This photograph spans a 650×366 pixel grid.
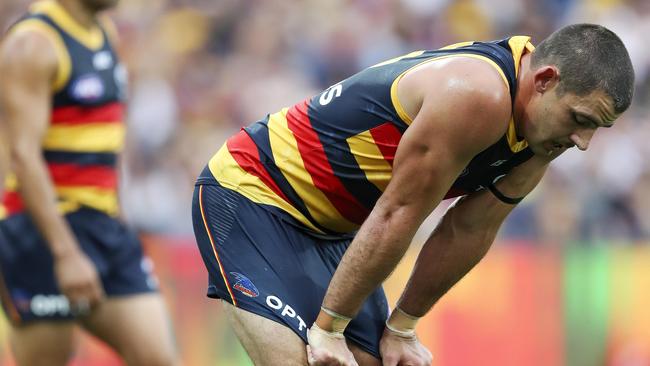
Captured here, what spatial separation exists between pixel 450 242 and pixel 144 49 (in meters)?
7.13

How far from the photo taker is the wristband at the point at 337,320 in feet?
15.3

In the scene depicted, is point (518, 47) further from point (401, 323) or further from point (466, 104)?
point (401, 323)

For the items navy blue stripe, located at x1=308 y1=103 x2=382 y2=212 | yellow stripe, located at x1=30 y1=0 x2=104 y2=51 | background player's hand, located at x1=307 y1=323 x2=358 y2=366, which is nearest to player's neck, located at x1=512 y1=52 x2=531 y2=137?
navy blue stripe, located at x1=308 y1=103 x2=382 y2=212

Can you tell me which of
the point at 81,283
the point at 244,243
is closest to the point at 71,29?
the point at 81,283

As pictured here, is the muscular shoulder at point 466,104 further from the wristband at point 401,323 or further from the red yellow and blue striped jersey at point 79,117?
the red yellow and blue striped jersey at point 79,117

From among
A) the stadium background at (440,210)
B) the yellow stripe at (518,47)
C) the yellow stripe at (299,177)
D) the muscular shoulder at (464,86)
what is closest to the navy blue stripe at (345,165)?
the yellow stripe at (299,177)

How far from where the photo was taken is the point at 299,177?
4.96 meters

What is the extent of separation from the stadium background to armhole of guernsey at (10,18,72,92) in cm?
248

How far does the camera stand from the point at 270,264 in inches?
194

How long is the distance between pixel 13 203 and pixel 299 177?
95.4 inches

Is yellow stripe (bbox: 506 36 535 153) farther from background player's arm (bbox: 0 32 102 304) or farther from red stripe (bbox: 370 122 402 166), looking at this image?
background player's arm (bbox: 0 32 102 304)

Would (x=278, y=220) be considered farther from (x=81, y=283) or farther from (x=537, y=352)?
(x=537, y=352)

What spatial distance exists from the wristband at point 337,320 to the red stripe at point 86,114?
247 centimetres

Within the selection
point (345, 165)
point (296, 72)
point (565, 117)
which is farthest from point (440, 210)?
point (565, 117)
